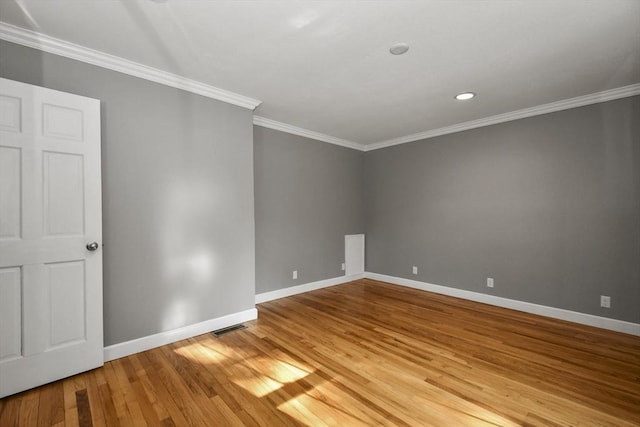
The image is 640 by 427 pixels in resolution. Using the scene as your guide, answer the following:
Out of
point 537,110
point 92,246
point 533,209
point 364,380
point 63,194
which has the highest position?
point 537,110

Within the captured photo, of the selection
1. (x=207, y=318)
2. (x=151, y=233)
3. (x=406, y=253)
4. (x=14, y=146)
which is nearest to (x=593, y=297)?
(x=406, y=253)

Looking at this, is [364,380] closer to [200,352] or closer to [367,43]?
[200,352]

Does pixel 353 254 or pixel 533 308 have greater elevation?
pixel 353 254

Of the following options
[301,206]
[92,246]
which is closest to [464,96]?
A: [301,206]

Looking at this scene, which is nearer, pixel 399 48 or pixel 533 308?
pixel 399 48

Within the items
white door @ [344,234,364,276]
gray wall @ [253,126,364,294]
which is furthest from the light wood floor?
white door @ [344,234,364,276]

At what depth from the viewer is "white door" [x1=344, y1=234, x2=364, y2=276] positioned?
5.30 metres

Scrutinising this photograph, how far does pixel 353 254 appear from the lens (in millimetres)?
5414

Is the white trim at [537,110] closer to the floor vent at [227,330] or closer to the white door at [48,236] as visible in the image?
the floor vent at [227,330]

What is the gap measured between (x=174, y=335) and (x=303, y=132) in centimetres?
327

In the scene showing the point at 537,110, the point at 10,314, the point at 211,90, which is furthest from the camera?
the point at 537,110

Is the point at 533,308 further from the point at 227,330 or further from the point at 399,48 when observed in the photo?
the point at 227,330

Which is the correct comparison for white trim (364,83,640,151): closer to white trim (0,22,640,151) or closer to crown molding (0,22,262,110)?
white trim (0,22,640,151)

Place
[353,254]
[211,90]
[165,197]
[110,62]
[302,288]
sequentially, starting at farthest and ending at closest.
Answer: [353,254]
[302,288]
[211,90]
[165,197]
[110,62]
